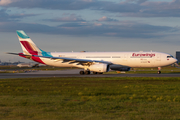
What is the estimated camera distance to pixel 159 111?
→ 10414mm

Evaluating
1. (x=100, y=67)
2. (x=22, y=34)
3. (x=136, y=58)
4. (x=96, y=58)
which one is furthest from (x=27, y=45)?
(x=136, y=58)

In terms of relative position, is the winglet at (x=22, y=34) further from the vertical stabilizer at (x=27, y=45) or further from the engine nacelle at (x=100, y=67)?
the engine nacelle at (x=100, y=67)

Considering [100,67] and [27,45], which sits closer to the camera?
[100,67]

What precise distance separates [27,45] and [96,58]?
46.4 ft

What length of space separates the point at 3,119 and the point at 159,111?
6.34 m

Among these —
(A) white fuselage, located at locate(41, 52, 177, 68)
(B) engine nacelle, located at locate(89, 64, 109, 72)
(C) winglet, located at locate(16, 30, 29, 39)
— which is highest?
(C) winglet, located at locate(16, 30, 29, 39)

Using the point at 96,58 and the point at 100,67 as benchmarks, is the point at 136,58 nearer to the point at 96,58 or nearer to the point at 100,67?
the point at 100,67

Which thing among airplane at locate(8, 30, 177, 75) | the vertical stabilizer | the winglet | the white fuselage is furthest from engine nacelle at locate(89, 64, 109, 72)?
the winglet

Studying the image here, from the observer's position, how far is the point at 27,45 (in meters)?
48.0

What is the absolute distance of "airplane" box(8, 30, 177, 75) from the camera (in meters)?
42.0

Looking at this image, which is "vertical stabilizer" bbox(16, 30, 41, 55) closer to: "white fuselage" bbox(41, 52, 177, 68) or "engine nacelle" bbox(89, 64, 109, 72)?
"white fuselage" bbox(41, 52, 177, 68)

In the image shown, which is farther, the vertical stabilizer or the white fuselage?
the vertical stabilizer

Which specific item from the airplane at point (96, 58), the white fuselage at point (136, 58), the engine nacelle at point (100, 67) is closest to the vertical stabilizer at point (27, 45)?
the airplane at point (96, 58)

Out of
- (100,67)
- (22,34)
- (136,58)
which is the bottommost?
(100,67)
